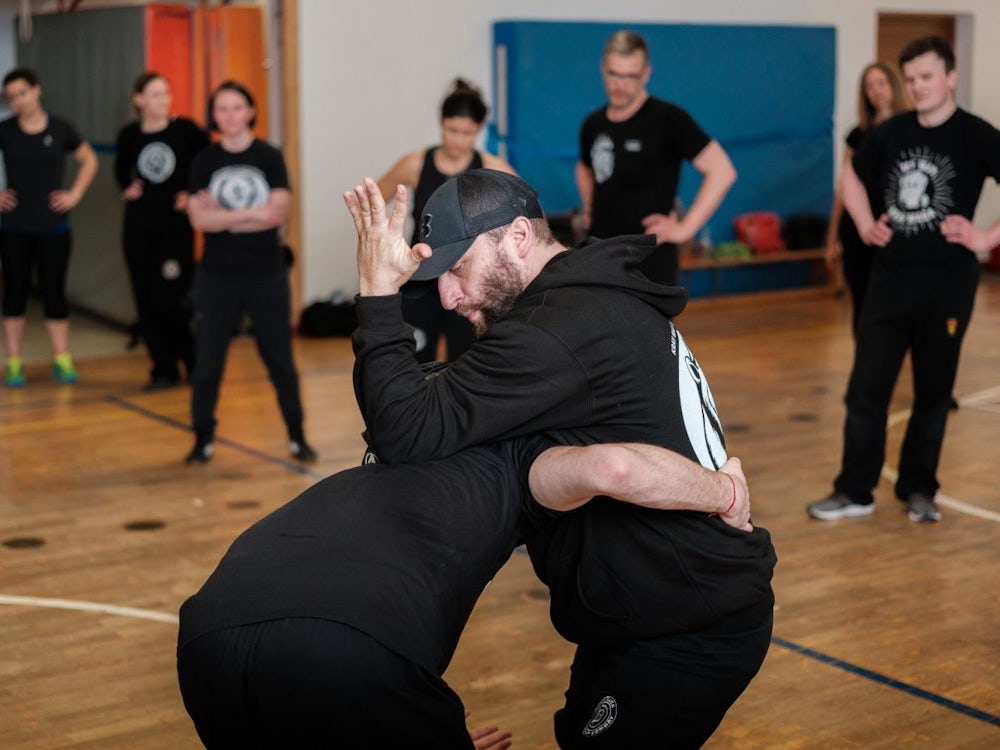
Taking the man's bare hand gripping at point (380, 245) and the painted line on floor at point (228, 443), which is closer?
the man's bare hand gripping at point (380, 245)

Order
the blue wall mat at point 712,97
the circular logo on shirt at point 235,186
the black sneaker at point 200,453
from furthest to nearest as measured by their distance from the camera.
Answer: the blue wall mat at point 712,97, the black sneaker at point 200,453, the circular logo on shirt at point 235,186

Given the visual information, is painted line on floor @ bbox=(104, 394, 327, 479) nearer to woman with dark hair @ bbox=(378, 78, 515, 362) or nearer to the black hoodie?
woman with dark hair @ bbox=(378, 78, 515, 362)

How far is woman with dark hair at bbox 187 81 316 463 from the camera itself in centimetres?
611

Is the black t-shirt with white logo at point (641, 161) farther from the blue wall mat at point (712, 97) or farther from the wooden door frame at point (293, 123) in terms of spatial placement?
the blue wall mat at point (712, 97)

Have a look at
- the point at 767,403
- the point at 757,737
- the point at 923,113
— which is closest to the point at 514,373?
the point at 757,737

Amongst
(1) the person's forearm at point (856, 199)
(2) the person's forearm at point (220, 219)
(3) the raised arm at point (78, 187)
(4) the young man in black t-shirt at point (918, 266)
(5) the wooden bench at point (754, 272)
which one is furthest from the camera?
(5) the wooden bench at point (754, 272)

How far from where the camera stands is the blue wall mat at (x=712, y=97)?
10.7 m

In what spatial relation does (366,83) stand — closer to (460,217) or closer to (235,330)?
(235,330)

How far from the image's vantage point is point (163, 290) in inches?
323

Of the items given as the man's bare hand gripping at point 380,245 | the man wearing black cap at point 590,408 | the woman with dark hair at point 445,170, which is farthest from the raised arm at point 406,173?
the man's bare hand gripping at point 380,245

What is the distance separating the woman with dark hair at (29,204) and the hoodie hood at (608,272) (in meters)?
6.33

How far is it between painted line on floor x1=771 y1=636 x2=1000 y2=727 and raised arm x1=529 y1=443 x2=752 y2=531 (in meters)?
1.69

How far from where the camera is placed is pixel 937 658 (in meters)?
3.97

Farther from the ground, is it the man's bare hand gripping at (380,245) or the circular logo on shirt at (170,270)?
the man's bare hand gripping at (380,245)
